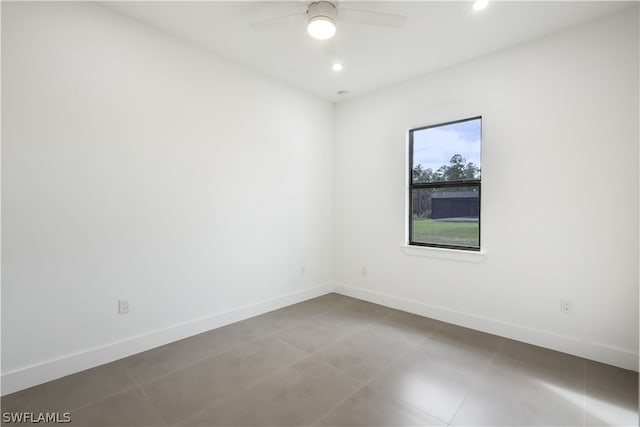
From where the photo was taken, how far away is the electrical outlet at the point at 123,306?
2.45 m

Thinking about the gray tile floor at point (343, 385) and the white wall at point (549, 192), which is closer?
the gray tile floor at point (343, 385)

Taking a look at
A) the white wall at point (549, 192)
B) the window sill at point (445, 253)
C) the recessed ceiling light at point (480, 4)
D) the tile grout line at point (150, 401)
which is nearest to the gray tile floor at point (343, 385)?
the tile grout line at point (150, 401)

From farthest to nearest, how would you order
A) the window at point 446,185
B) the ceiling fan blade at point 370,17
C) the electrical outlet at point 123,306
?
the window at point 446,185 → the electrical outlet at point 123,306 → the ceiling fan blade at point 370,17

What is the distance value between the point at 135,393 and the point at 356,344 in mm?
1744

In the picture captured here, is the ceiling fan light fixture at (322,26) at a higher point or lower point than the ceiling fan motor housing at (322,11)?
lower

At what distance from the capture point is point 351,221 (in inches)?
165

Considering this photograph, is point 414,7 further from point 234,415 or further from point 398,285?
point 234,415

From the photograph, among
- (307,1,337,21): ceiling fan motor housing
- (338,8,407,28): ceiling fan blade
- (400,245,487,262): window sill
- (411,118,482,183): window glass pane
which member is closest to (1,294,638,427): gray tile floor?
(400,245,487,262): window sill

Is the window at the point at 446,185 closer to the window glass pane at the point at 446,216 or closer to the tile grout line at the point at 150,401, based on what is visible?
the window glass pane at the point at 446,216

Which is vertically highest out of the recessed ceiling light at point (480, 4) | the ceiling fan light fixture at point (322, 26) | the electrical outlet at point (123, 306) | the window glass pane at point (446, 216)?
the recessed ceiling light at point (480, 4)

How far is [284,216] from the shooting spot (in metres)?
3.75

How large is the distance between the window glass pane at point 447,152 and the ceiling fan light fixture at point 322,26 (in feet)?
6.18

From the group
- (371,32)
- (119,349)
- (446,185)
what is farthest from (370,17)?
(119,349)

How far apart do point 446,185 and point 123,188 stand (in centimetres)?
323
